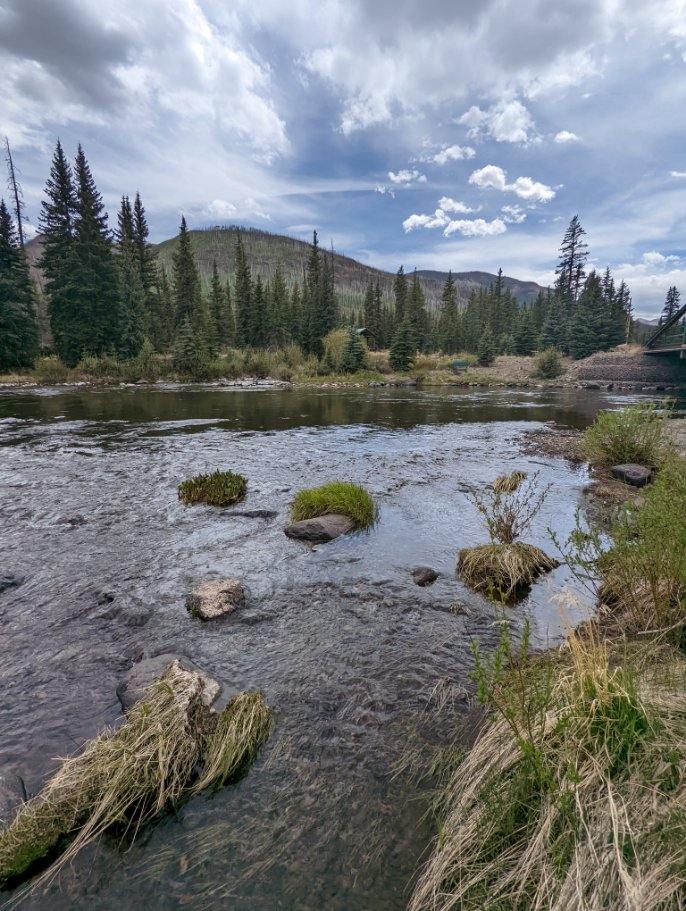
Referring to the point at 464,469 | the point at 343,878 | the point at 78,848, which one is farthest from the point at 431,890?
the point at 464,469

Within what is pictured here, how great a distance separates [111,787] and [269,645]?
86.4 inches

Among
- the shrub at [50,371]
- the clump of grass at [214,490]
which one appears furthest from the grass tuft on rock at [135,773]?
the shrub at [50,371]

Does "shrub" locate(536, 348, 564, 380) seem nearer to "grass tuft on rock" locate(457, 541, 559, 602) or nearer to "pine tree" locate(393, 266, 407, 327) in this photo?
"pine tree" locate(393, 266, 407, 327)

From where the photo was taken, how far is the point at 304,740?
364 cm

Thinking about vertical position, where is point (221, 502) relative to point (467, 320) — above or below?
below

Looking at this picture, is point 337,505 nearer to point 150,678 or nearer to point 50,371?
point 150,678

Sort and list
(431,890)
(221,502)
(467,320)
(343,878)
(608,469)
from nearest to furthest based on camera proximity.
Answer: (431,890) < (343,878) < (221,502) < (608,469) < (467,320)

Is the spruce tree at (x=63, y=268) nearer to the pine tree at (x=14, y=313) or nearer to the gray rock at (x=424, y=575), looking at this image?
the pine tree at (x=14, y=313)

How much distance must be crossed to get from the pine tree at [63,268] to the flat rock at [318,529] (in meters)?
48.3

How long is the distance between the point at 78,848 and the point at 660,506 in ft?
20.1

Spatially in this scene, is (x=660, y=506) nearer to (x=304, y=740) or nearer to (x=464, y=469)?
(x=304, y=740)

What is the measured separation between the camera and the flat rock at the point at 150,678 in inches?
154

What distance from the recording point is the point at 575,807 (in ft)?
7.19

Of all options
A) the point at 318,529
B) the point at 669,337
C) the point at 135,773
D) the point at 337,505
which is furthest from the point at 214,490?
the point at 669,337
